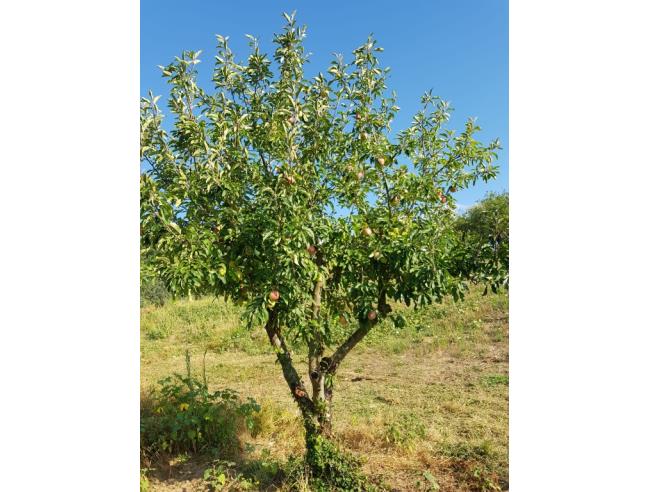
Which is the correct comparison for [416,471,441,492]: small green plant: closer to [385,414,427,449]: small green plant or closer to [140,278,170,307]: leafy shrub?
[385,414,427,449]: small green plant

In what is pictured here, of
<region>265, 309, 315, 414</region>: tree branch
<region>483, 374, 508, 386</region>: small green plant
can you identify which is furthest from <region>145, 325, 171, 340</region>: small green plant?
<region>265, 309, 315, 414</region>: tree branch

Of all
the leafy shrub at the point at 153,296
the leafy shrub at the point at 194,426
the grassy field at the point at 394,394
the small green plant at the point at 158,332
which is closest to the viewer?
the grassy field at the point at 394,394

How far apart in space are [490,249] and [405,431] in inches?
86.9

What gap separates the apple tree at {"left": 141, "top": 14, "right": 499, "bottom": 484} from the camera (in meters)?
2.33

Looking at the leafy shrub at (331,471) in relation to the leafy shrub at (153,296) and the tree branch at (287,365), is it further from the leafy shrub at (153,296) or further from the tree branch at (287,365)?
the leafy shrub at (153,296)

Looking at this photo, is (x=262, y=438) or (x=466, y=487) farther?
(x=262, y=438)

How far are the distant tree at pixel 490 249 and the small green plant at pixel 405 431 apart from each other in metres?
1.75

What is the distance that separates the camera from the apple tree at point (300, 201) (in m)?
2.33

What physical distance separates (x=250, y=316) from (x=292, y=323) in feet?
1.11

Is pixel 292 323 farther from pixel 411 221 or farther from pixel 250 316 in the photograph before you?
pixel 411 221
